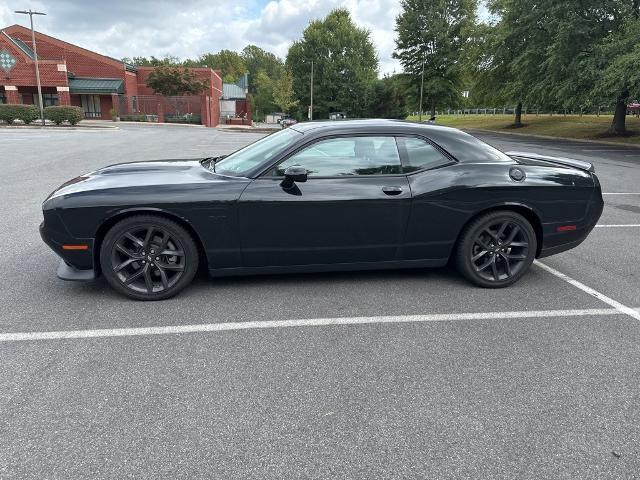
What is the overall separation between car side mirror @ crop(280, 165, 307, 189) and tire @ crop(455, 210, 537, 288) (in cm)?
154

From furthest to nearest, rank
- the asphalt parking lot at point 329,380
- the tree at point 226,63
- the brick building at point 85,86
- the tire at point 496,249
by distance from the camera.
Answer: the tree at point 226,63, the brick building at point 85,86, the tire at point 496,249, the asphalt parking lot at point 329,380

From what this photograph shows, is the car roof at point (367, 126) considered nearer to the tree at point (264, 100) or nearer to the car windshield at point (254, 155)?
the car windshield at point (254, 155)

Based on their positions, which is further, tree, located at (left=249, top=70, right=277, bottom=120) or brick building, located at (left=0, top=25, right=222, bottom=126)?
tree, located at (left=249, top=70, right=277, bottom=120)

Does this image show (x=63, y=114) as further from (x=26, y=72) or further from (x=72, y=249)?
(x=72, y=249)

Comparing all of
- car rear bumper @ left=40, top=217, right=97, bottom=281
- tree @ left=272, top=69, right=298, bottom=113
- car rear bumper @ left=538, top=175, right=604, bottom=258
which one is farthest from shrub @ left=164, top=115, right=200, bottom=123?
car rear bumper @ left=538, top=175, right=604, bottom=258

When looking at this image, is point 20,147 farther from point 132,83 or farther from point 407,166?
point 132,83

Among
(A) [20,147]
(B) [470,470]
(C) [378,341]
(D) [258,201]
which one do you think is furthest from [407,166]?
(A) [20,147]

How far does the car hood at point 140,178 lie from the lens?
3887 mm

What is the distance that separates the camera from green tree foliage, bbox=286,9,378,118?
64062 mm

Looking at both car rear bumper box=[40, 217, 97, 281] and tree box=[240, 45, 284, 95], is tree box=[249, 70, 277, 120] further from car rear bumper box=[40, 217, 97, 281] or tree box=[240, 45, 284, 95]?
car rear bumper box=[40, 217, 97, 281]

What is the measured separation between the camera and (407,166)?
4211 millimetres

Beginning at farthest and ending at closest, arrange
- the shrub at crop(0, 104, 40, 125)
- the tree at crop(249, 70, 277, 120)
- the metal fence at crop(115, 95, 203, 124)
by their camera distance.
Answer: the tree at crop(249, 70, 277, 120)
the metal fence at crop(115, 95, 203, 124)
the shrub at crop(0, 104, 40, 125)

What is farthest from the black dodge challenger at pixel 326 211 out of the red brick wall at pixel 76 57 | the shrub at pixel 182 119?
the red brick wall at pixel 76 57

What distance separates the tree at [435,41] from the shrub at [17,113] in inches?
1446
